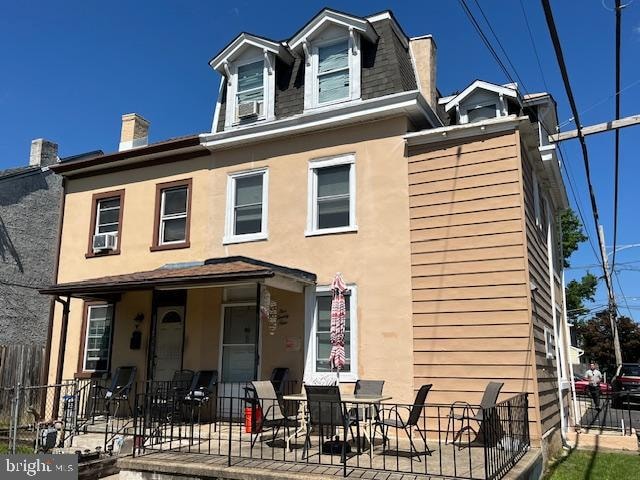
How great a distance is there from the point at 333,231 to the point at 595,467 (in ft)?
20.6

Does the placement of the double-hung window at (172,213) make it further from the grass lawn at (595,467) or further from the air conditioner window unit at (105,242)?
the grass lawn at (595,467)

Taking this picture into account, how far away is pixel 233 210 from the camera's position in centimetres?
1287

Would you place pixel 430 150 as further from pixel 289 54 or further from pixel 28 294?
pixel 28 294

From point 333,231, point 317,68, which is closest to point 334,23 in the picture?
point 317,68

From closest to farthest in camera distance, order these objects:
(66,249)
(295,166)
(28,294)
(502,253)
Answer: (502,253), (295,166), (66,249), (28,294)

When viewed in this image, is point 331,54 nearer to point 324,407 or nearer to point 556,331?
point 556,331

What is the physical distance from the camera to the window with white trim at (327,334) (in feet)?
34.9

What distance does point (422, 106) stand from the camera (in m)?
11.0

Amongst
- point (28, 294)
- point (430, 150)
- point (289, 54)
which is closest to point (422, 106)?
point (430, 150)

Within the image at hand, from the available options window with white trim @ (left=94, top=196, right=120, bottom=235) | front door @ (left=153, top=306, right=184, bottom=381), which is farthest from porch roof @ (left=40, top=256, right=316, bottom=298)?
window with white trim @ (left=94, top=196, right=120, bottom=235)

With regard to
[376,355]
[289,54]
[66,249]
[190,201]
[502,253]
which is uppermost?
[289,54]

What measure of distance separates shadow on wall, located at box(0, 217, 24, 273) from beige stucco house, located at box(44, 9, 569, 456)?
15.0 ft

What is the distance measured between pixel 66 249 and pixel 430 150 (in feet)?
33.2

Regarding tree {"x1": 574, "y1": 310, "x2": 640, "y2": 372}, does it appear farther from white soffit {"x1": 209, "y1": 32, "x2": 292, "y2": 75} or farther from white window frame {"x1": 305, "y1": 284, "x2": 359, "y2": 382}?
white soffit {"x1": 209, "y1": 32, "x2": 292, "y2": 75}
